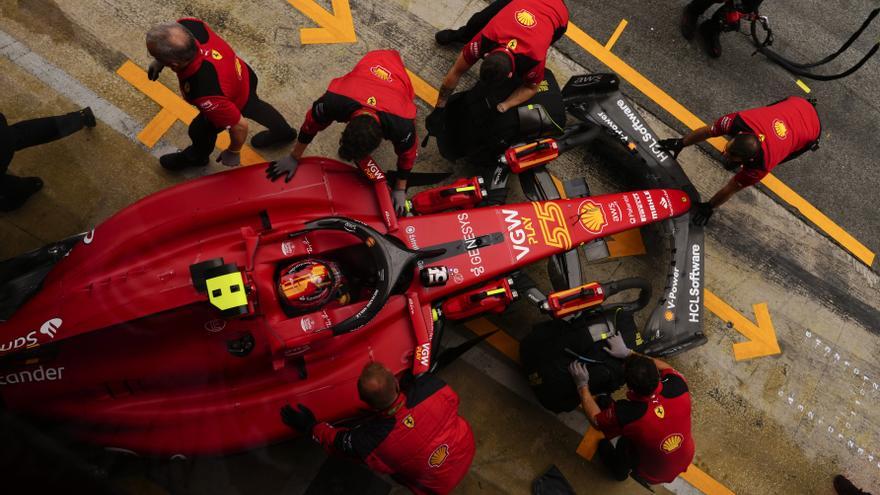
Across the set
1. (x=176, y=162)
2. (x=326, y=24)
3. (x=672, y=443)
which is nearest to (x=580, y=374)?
(x=672, y=443)

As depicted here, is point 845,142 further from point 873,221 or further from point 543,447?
point 543,447

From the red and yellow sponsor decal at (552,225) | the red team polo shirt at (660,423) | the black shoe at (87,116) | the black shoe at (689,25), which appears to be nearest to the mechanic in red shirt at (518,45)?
the red and yellow sponsor decal at (552,225)

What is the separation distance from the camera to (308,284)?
3.22 m

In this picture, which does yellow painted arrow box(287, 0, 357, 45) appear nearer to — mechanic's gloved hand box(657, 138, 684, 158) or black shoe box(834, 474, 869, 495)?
mechanic's gloved hand box(657, 138, 684, 158)

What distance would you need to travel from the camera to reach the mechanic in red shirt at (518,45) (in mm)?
4105

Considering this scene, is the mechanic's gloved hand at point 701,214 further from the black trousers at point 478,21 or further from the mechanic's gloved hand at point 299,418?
the mechanic's gloved hand at point 299,418

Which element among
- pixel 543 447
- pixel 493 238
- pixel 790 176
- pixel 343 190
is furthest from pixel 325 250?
pixel 790 176

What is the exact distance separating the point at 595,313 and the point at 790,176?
309 cm

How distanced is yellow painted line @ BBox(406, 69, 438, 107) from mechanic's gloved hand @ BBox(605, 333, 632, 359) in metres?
2.72

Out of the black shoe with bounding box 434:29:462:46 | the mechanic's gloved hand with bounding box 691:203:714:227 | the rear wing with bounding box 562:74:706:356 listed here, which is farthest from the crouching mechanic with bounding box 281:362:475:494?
the black shoe with bounding box 434:29:462:46

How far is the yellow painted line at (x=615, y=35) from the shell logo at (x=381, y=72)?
2.90 m

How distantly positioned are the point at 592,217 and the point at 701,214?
1.19 m

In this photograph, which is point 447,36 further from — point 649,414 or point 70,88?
point 649,414

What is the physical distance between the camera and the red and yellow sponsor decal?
13.4 ft
